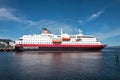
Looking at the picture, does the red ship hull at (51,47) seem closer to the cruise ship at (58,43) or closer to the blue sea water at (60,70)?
the cruise ship at (58,43)

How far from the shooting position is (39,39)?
78625mm

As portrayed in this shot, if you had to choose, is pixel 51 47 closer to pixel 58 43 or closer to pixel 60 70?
pixel 58 43

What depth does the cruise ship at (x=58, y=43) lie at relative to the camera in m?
75.9

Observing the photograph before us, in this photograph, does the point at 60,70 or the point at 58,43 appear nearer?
the point at 60,70

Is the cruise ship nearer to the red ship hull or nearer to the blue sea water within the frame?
the red ship hull

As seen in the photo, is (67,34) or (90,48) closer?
(90,48)

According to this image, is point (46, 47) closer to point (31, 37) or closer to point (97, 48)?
point (31, 37)

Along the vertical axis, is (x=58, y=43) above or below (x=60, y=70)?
above

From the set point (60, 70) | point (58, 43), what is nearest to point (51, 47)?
point (58, 43)

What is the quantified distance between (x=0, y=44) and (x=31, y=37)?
185ft

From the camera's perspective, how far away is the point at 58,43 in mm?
78000

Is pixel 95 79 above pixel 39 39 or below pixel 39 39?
below

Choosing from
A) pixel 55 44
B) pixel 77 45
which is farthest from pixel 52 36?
pixel 77 45

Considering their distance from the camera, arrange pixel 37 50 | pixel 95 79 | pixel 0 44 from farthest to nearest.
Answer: pixel 0 44
pixel 37 50
pixel 95 79
